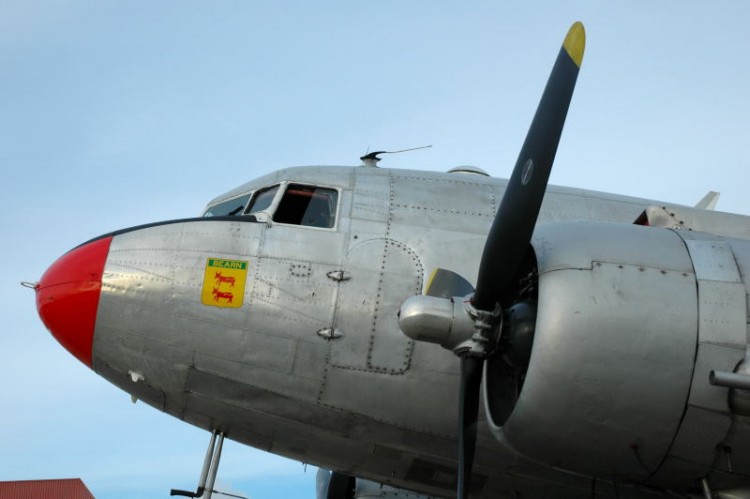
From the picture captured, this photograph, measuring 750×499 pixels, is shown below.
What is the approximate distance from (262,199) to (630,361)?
515cm

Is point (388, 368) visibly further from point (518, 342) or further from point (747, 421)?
point (747, 421)

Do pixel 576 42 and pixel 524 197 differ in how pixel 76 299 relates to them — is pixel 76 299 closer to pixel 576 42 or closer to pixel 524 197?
pixel 524 197

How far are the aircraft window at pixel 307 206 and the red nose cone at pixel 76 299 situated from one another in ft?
6.86

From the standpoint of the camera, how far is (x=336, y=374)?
10234mm

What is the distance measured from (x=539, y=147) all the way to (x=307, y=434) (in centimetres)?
427

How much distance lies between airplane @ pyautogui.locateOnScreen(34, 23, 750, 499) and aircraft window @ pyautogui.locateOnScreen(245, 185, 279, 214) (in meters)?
0.03

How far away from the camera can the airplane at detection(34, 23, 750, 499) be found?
8.33m

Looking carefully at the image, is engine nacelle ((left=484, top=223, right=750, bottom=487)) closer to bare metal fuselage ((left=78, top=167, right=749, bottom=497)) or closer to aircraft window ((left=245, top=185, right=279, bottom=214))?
bare metal fuselage ((left=78, top=167, right=749, bottom=497))

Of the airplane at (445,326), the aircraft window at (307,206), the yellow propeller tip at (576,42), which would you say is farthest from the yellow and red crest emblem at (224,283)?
the yellow propeller tip at (576,42)

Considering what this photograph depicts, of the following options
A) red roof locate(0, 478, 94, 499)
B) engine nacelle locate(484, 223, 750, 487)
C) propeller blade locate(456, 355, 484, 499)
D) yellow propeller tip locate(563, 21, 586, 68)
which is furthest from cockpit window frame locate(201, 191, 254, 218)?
red roof locate(0, 478, 94, 499)

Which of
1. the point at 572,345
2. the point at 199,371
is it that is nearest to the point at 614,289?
the point at 572,345

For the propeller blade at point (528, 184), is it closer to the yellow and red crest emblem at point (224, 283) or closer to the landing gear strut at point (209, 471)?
the yellow and red crest emblem at point (224, 283)

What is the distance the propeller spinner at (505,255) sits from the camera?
8.80m

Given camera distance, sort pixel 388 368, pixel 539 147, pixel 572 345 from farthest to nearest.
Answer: pixel 388 368 → pixel 539 147 → pixel 572 345
